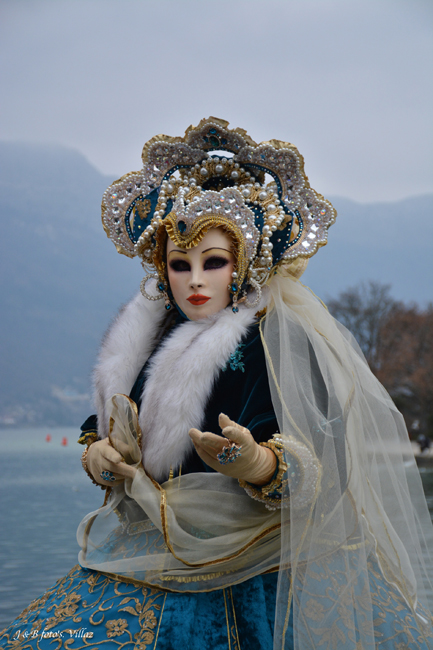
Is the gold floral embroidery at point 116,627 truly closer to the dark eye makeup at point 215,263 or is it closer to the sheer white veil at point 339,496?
the sheer white veil at point 339,496

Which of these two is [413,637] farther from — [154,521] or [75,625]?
[75,625]

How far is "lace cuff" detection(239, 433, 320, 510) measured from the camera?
4.63ft

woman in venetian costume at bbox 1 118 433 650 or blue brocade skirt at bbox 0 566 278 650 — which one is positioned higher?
woman in venetian costume at bbox 1 118 433 650

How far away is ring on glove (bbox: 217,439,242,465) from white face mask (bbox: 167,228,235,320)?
60 centimetres

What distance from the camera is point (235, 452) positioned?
1.30 metres

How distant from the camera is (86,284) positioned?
30172 mm

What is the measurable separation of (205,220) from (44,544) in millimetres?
3404

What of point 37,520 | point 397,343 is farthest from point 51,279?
point 37,520

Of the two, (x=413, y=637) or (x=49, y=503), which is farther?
(x=49, y=503)

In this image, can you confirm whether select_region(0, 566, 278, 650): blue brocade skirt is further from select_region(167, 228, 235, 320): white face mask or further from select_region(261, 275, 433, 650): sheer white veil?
select_region(167, 228, 235, 320): white face mask

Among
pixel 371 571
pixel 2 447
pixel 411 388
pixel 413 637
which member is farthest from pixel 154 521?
pixel 411 388

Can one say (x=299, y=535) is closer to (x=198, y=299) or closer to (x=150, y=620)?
(x=150, y=620)

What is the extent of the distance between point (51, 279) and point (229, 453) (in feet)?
97.2

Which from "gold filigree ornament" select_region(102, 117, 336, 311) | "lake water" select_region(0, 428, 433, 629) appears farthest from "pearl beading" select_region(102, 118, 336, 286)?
"lake water" select_region(0, 428, 433, 629)
